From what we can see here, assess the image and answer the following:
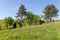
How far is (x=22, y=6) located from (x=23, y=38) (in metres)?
91.4

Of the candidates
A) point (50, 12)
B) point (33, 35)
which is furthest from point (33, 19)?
point (33, 35)

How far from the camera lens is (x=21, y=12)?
105 m

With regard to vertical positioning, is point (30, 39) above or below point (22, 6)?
below

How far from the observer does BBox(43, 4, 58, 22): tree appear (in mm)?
91188

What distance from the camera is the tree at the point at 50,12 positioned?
91188mm

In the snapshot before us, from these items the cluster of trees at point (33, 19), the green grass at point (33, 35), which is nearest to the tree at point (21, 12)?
the cluster of trees at point (33, 19)

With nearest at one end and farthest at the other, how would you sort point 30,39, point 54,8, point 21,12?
1. point 30,39
2. point 54,8
3. point 21,12

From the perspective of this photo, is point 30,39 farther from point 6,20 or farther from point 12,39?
point 6,20

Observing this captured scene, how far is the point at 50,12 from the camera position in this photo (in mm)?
92312

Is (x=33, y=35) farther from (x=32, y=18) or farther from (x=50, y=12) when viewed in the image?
(x=50, y=12)

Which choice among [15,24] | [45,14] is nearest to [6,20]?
[15,24]

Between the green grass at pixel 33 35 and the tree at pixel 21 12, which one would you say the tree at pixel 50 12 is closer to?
the tree at pixel 21 12

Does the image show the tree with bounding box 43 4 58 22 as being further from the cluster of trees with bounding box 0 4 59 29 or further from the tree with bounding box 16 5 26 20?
the tree with bounding box 16 5 26 20

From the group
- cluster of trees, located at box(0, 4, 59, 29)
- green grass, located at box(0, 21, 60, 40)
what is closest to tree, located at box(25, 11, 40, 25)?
cluster of trees, located at box(0, 4, 59, 29)
